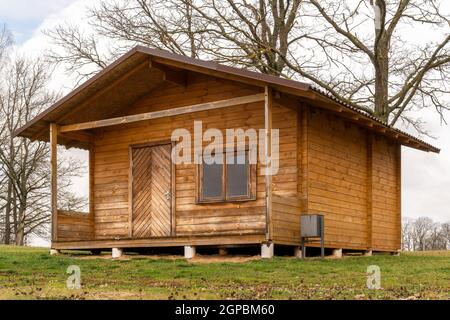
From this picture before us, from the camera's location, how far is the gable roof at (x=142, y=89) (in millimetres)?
16438

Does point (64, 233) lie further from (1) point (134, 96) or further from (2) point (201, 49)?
(2) point (201, 49)

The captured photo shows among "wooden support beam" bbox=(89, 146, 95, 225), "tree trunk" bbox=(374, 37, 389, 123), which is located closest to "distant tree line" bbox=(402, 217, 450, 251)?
"tree trunk" bbox=(374, 37, 389, 123)

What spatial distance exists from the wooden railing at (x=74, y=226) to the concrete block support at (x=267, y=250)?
20.3 ft

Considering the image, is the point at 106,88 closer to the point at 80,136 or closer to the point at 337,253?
the point at 80,136

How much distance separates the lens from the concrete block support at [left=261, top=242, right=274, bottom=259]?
16.3 meters

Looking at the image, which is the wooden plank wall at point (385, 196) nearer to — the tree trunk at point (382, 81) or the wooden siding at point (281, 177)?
the wooden siding at point (281, 177)

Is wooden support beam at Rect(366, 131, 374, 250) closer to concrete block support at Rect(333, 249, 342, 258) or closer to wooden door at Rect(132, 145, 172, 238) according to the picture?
concrete block support at Rect(333, 249, 342, 258)

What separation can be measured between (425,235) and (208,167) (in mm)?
40535

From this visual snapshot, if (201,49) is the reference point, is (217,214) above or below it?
below

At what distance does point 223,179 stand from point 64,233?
499 centimetres

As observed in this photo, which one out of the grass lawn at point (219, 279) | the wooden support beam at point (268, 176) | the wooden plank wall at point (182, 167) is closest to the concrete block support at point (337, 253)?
the grass lawn at point (219, 279)

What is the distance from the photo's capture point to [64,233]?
67.7 feet

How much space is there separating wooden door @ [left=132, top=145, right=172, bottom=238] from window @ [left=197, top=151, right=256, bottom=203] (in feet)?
3.75

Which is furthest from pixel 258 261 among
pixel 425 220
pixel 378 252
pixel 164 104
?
pixel 425 220
